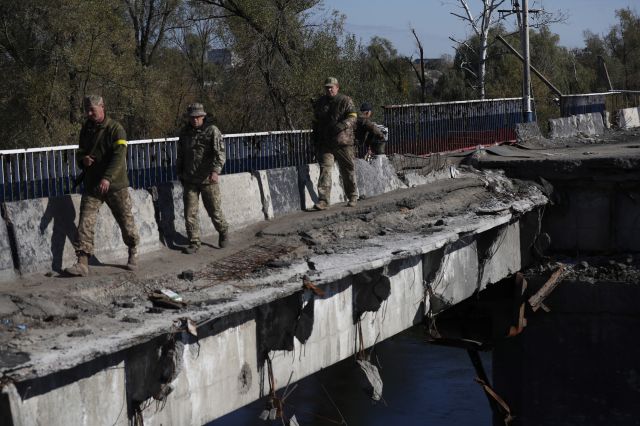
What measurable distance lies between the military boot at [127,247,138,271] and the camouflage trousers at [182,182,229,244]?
1.12 metres

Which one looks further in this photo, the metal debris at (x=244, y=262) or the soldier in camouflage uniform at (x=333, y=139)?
the soldier in camouflage uniform at (x=333, y=139)

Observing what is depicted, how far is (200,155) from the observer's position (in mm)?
10219

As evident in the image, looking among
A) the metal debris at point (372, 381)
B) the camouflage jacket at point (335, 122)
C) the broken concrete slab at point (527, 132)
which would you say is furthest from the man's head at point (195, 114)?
the broken concrete slab at point (527, 132)

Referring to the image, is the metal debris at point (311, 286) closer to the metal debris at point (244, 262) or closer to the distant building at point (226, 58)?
the metal debris at point (244, 262)

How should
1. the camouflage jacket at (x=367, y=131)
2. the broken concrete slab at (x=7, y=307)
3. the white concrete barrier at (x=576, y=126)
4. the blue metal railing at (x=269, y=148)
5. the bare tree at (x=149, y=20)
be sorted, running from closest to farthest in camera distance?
1. the broken concrete slab at (x=7, y=307)
2. the blue metal railing at (x=269, y=148)
3. the camouflage jacket at (x=367, y=131)
4. the white concrete barrier at (x=576, y=126)
5. the bare tree at (x=149, y=20)

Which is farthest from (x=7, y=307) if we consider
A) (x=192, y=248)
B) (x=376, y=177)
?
(x=376, y=177)

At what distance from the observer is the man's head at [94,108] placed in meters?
8.69

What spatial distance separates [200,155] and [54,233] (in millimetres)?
2117

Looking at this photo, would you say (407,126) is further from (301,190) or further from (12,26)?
(12,26)

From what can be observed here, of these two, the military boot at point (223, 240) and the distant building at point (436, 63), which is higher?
the distant building at point (436, 63)

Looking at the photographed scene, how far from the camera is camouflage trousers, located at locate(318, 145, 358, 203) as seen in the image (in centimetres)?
1306

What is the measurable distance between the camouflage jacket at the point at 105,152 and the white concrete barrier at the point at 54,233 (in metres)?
0.30

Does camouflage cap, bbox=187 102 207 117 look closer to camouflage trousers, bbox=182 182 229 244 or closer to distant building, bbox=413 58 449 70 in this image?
camouflage trousers, bbox=182 182 229 244

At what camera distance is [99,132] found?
346 inches
